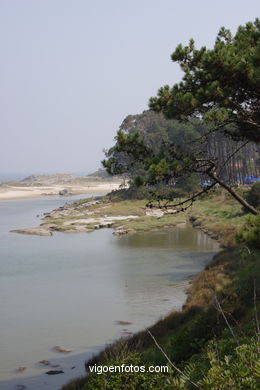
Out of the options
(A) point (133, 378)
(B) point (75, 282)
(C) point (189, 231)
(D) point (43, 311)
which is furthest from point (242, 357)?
(C) point (189, 231)

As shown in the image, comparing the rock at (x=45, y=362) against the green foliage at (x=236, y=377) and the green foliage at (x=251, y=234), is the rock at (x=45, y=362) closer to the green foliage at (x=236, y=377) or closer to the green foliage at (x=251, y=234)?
the green foliage at (x=251, y=234)

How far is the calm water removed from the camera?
601 inches

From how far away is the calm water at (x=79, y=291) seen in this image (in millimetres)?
15273

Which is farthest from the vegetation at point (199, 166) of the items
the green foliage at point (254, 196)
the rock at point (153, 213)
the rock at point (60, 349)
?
the rock at point (153, 213)

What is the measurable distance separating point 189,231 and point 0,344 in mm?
28482

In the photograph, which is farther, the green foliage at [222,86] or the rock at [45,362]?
the rock at [45,362]

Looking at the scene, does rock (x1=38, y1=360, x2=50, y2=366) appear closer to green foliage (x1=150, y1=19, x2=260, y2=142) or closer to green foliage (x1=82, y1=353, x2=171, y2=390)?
green foliage (x1=82, y1=353, x2=171, y2=390)

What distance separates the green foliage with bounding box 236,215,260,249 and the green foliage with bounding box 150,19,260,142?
260cm

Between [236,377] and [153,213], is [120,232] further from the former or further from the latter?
[236,377]

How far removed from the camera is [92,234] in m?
43.8

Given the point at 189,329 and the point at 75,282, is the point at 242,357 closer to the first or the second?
the point at 189,329


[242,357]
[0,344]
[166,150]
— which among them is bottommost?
[0,344]

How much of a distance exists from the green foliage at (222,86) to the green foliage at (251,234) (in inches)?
103

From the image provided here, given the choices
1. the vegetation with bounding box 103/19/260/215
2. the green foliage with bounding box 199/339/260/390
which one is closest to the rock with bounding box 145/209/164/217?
the vegetation with bounding box 103/19/260/215
